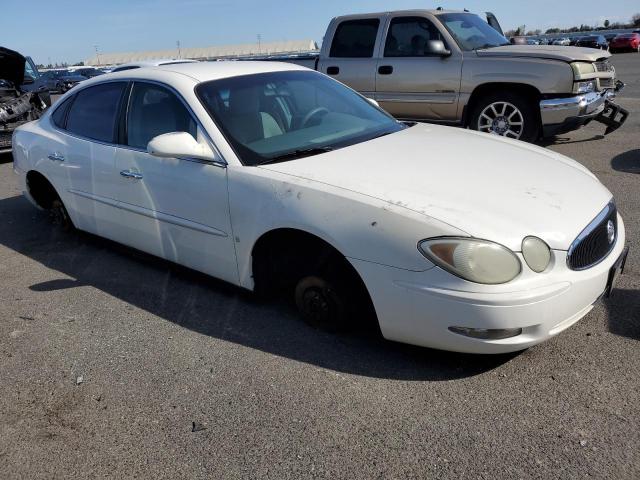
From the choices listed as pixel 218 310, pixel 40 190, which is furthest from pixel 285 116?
pixel 40 190

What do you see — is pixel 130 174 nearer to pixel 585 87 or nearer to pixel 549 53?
pixel 549 53

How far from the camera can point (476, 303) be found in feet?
8.36

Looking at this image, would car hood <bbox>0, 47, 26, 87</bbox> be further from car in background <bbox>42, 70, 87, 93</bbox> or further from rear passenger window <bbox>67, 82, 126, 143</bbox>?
car in background <bbox>42, 70, 87, 93</bbox>

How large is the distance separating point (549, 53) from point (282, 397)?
627 centimetres

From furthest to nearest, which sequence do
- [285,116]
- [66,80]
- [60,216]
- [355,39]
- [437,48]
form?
1. [66,80]
2. [355,39]
3. [437,48]
4. [60,216]
5. [285,116]

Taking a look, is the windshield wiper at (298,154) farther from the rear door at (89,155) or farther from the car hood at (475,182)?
the rear door at (89,155)

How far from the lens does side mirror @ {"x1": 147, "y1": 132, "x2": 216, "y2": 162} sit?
335cm

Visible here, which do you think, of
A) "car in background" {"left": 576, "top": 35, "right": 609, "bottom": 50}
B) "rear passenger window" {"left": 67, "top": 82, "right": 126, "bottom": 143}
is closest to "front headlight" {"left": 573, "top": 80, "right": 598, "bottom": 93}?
"rear passenger window" {"left": 67, "top": 82, "right": 126, "bottom": 143}

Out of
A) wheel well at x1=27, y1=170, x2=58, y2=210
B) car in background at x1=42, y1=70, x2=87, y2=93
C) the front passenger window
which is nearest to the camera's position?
the front passenger window

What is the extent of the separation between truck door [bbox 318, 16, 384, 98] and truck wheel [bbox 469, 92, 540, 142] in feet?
5.57

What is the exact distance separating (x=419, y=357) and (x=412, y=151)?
49.6 inches

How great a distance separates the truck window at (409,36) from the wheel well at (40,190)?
Answer: 516cm

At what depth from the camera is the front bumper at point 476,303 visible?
2549 mm

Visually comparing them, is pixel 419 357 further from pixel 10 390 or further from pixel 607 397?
pixel 10 390
